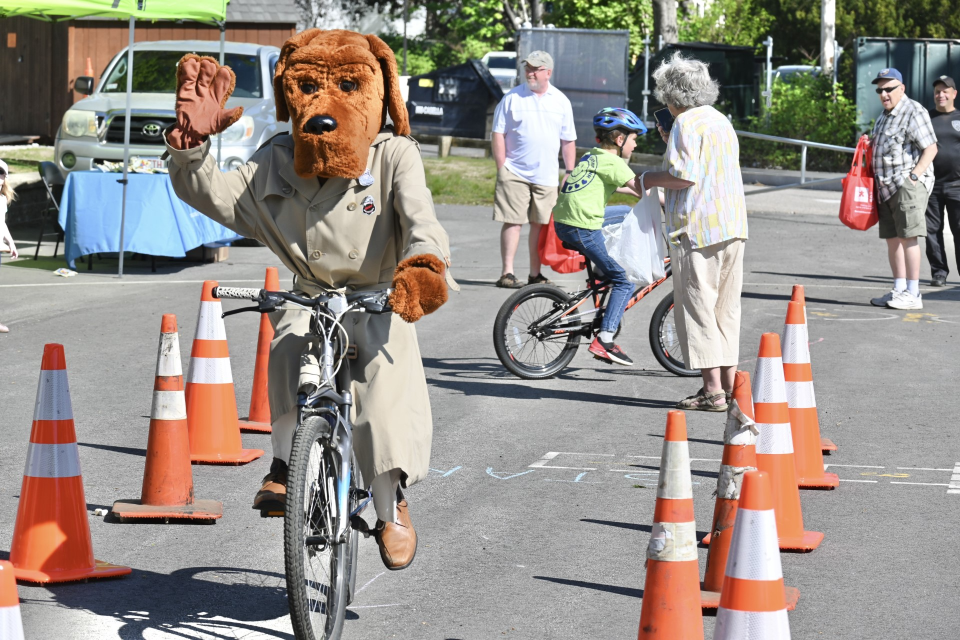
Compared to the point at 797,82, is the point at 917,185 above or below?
below

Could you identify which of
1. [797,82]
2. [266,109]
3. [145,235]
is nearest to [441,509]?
[145,235]

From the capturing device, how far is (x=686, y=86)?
7.37 metres

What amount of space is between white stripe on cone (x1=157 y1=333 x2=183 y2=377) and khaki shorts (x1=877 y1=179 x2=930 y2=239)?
25.2 feet

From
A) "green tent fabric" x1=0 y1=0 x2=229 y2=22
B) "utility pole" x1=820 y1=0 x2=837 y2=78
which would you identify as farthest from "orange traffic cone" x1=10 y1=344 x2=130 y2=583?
"utility pole" x1=820 y1=0 x2=837 y2=78

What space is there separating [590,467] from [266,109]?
9.64m

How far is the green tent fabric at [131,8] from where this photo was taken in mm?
12719

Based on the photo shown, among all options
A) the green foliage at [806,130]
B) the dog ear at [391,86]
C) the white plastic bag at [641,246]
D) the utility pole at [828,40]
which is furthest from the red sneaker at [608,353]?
the utility pole at [828,40]

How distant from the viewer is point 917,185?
11.7 m

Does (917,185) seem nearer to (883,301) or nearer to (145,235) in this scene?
(883,301)

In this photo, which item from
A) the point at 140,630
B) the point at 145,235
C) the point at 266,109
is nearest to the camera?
the point at 140,630

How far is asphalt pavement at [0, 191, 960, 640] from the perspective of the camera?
15.5ft

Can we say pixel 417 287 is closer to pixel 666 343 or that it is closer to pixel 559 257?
pixel 666 343

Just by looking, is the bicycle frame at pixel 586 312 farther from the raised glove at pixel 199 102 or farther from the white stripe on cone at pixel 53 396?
the raised glove at pixel 199 102

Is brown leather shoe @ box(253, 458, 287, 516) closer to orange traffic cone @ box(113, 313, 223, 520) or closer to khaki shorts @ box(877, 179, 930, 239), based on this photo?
orange traffic cone @ box(113, 313, 223, 520)
